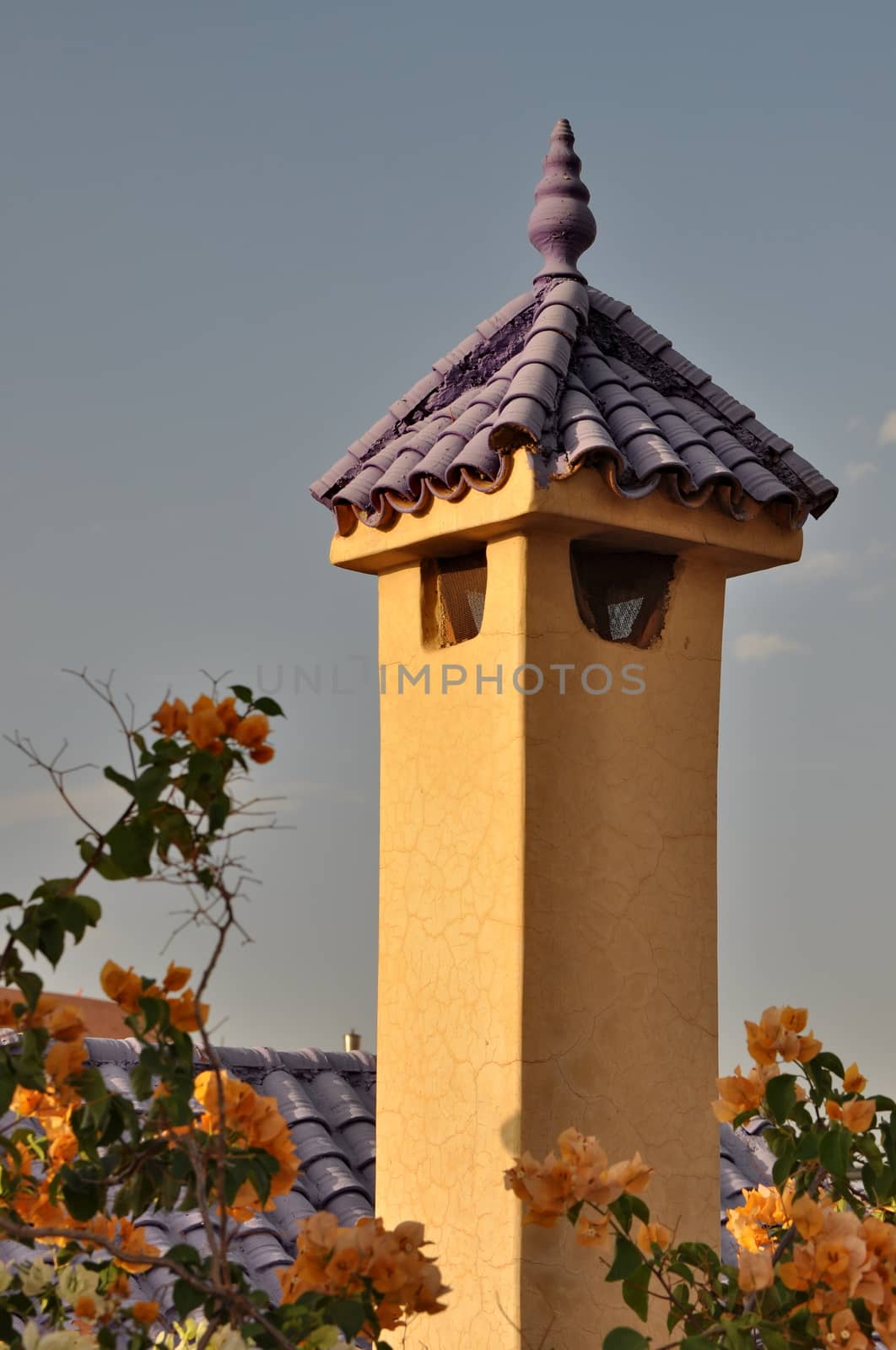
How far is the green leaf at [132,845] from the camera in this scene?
2896mm

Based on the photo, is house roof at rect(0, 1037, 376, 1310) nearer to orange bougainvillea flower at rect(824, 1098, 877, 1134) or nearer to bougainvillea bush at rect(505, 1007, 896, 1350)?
bougainvillea bush at rect(505, 1007, 896, 1350)

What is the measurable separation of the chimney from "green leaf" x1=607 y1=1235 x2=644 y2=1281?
48.1 inches

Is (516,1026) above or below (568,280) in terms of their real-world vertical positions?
below

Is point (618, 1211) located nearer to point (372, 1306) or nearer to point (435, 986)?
point (372, 1306)

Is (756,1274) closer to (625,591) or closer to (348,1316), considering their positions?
(348,1316)

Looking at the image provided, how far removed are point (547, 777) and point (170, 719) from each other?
6.50 feet

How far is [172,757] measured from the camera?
2930 millimetres

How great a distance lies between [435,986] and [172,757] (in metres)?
2.24

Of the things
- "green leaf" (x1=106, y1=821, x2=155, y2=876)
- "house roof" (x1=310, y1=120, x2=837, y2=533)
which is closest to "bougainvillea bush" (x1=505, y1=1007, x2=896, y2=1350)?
"green leaf" (x1=106, y1=821, x2=155, y2=876)

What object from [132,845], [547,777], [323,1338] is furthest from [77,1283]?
[547,777]

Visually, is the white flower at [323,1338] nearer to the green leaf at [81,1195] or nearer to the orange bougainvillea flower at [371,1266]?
the orange bougainvillea flower at [371,1266]

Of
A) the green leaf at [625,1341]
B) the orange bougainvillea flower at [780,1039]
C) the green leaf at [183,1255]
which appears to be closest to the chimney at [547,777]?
the orange bougainvillea flower at [780,1039]

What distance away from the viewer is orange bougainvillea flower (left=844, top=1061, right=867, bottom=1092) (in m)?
3.71

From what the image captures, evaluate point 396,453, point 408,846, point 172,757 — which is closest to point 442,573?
point 396,453
